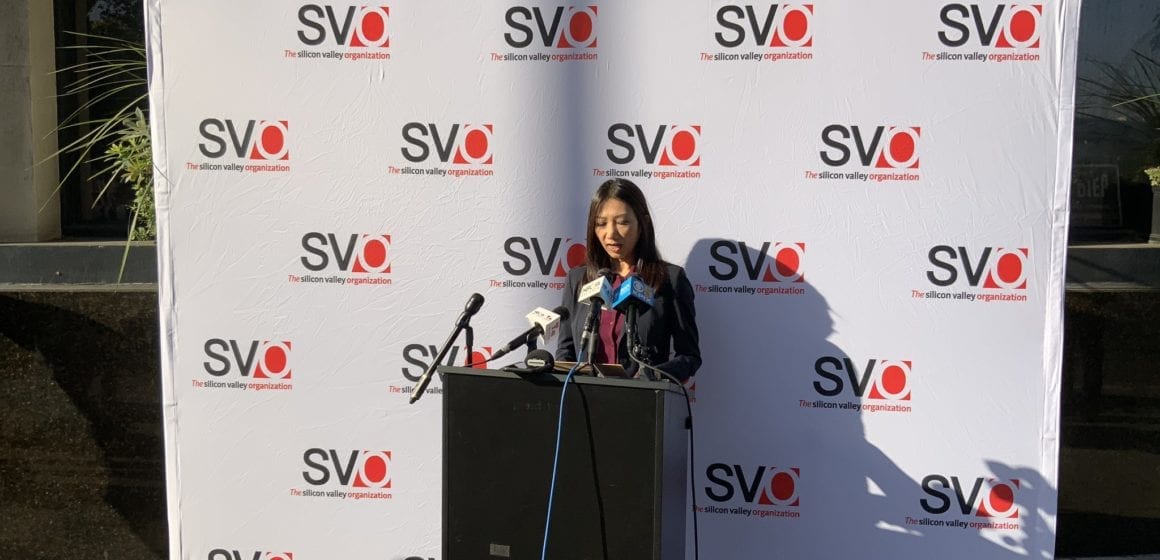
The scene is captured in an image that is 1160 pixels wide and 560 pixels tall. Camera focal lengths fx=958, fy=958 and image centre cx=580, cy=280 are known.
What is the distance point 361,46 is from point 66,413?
2.22 m

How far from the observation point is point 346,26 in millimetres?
3697

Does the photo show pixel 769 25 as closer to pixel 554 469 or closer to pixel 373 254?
pixel 373 254

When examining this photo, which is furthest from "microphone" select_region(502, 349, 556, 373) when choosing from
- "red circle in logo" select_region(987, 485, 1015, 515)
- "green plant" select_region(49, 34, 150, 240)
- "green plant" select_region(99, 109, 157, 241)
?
"green plant" select_region(49, 34, 150, 240)

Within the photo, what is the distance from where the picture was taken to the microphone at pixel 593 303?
2.80 m

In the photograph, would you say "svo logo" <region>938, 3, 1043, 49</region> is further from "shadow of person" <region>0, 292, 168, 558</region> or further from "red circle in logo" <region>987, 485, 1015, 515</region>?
"shadow of person" <region>0, 292, 168, 558</region>

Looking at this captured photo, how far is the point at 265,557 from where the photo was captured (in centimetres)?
390

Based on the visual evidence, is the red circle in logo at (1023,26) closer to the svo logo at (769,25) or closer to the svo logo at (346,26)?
the svo logo at (769,25)

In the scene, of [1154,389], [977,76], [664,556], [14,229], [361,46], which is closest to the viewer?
[664,556]

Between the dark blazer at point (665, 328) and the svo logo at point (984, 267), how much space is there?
939 mm

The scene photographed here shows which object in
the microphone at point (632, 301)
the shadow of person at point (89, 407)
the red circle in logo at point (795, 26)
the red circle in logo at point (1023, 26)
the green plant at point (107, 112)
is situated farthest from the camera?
the green plant at point (107, 112)

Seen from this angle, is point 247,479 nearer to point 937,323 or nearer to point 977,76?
point 937,323

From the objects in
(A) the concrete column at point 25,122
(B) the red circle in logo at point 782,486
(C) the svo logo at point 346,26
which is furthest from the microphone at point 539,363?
(A) the concrete column at point 25,122

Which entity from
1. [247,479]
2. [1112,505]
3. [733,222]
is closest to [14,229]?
[247,479]

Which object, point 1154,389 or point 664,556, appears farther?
point 1154,389
